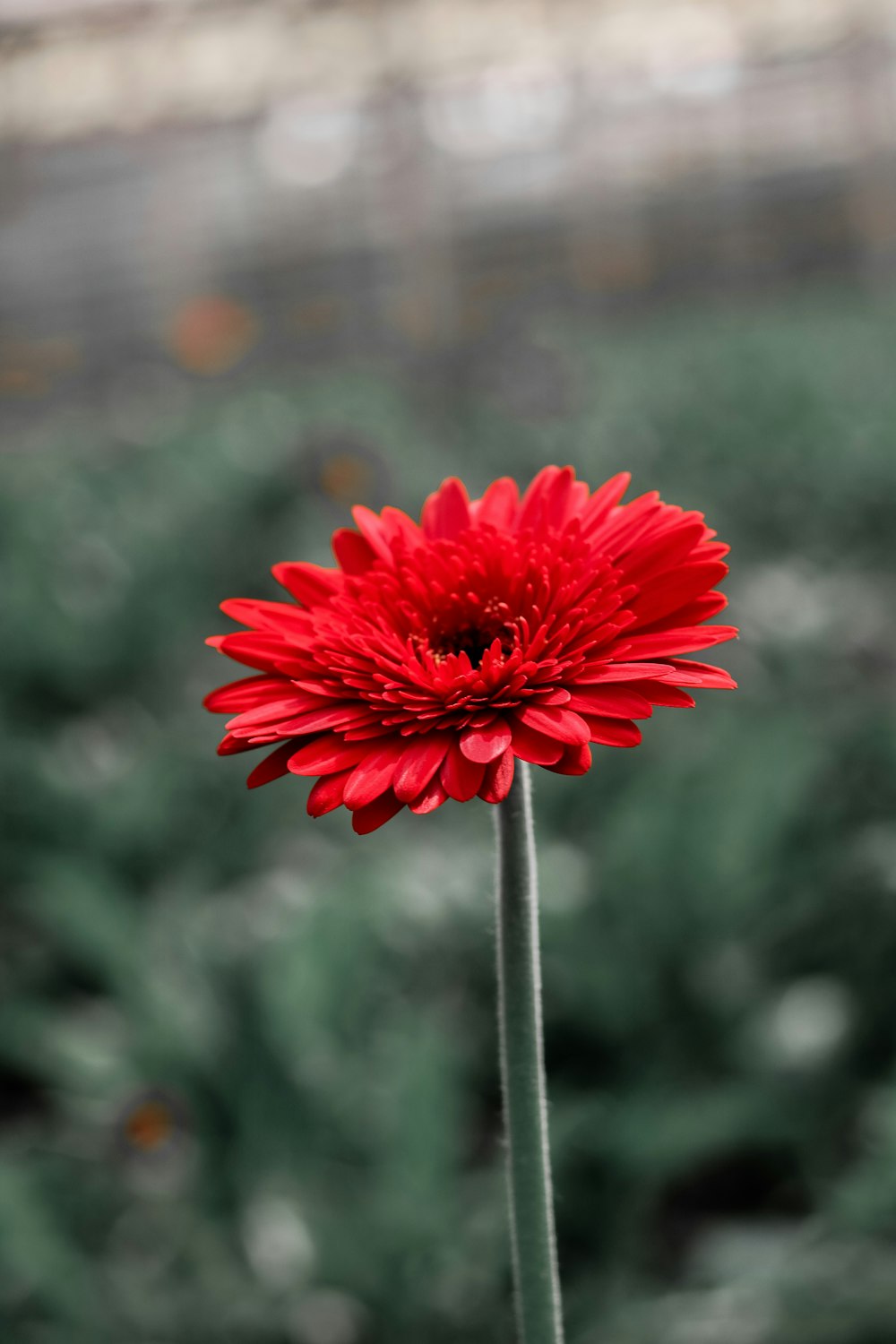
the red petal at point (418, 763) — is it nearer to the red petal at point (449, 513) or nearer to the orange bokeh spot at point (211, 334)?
the red petal at point (449, 513)

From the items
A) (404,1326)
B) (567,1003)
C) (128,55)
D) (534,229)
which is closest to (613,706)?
(404,1326)

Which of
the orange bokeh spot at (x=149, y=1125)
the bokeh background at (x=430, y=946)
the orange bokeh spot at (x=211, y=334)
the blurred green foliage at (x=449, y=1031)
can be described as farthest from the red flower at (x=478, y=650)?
the orange bokeh spot at (x=211, y=334)

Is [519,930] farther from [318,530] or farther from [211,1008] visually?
[318,530]

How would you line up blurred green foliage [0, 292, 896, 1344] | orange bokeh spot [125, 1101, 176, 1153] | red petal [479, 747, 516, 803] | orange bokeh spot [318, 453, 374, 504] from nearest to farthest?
red petal [479, 747, 516, 803]
blurred green foliage [0, 292, 896, 1344]
orange bokeh spot [125, 1101, 176, 1153]
orange bokeh spot [318, 453, 374, 504]

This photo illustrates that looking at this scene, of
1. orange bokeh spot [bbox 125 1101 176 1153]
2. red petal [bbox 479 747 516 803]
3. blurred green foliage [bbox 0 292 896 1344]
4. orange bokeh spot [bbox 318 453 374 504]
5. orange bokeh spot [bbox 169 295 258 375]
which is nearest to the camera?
red petal [bbox 479 747 516 803]

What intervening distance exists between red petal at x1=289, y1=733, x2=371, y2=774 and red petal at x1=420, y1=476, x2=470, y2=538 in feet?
0.28

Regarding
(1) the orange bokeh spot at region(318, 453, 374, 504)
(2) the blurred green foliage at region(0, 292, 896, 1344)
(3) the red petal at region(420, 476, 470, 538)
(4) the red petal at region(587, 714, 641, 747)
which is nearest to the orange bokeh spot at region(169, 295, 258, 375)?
(1) the orange bokeh spot at region(318, 453, 374, 504)

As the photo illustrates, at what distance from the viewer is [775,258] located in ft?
37.2

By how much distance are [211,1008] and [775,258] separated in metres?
11.3

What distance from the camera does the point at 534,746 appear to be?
29 centimetres

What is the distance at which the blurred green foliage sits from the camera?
985 mm

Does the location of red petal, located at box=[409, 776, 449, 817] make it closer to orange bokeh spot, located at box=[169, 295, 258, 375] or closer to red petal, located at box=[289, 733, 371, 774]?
red petal, located at box=[289, 733, 371, 774]

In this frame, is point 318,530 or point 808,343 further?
point 808,343

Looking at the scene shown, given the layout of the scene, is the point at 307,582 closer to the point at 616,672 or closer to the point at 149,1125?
the point at 616,672
